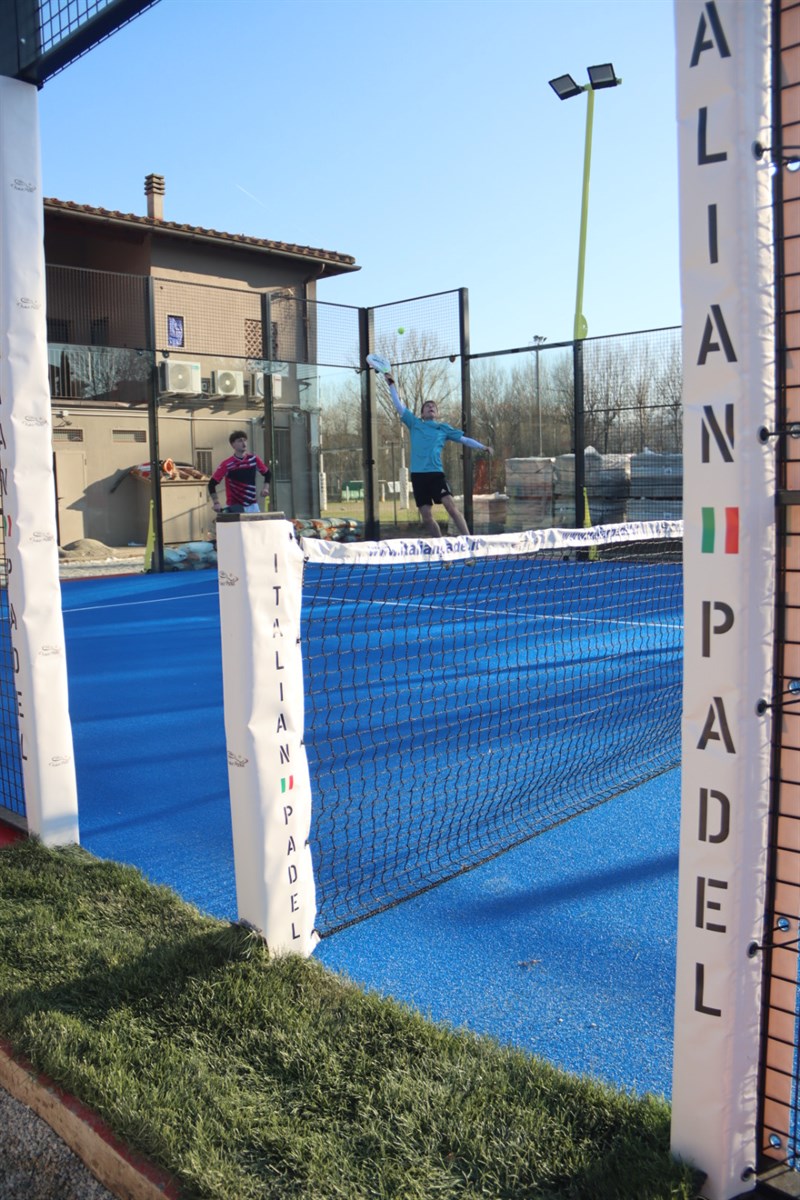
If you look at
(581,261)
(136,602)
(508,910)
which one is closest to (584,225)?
(581,261)

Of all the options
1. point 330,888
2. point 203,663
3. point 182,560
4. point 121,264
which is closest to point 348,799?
point 330,888

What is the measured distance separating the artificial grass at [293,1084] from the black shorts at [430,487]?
9888 millimetres

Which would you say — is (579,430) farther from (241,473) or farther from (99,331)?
(99,331)

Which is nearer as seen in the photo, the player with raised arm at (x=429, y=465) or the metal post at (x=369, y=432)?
the player with raised arm at (x=429, y=465)

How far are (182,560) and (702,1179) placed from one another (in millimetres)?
15751

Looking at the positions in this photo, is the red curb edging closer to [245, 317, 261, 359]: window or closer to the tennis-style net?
the tennis-style net

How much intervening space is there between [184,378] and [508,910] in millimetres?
18284

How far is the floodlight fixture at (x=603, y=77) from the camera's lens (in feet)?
50.8

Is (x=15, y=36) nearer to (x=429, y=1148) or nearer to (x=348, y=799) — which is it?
(x=348, y=799)

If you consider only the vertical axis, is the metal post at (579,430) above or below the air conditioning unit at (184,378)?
below

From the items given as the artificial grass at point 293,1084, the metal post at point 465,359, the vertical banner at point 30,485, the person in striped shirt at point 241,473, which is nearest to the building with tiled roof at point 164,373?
the metal post at point 465,359

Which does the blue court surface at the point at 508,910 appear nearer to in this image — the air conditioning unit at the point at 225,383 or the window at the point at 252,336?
the air conditioning unit at the point at 225,383

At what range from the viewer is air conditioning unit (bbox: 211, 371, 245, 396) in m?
21.5

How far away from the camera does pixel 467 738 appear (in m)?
5.59
